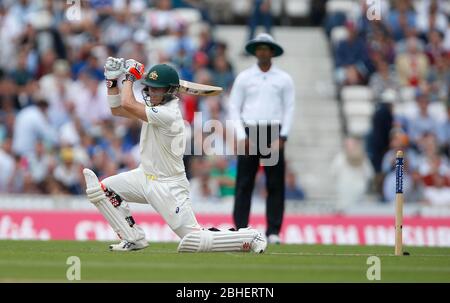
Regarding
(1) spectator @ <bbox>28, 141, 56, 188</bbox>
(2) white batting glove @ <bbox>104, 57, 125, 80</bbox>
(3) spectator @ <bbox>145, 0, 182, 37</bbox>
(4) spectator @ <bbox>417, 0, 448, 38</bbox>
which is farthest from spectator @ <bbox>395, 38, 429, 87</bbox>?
(2) white batting glove @ <bbox>104, 57, 125, 80</bbox>

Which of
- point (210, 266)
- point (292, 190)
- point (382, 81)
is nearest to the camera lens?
point (210, 266)

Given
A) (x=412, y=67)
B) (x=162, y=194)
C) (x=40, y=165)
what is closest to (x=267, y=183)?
(x=162, y=194)

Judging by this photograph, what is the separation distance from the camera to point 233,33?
76.7 feet

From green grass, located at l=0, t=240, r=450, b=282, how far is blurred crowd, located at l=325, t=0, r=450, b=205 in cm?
680

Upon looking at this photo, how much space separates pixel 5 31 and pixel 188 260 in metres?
11.3

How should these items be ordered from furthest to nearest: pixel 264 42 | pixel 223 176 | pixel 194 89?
pixel 223 176 < pixel 264 42 < pixel 194 89

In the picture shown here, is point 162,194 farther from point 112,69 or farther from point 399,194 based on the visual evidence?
point 399,194

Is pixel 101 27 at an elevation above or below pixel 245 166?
above

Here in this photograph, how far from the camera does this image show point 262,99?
14438 millimetres

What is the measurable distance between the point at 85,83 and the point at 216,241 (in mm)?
9175

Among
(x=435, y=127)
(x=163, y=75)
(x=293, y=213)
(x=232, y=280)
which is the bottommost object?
(x=232, y=280)

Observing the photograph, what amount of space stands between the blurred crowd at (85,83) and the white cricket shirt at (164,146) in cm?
660

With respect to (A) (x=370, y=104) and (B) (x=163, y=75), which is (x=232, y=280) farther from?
(A) (x=370, y=104)

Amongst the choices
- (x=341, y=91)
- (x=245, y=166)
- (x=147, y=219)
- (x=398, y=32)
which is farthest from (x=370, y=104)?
(x=245, y=166)
